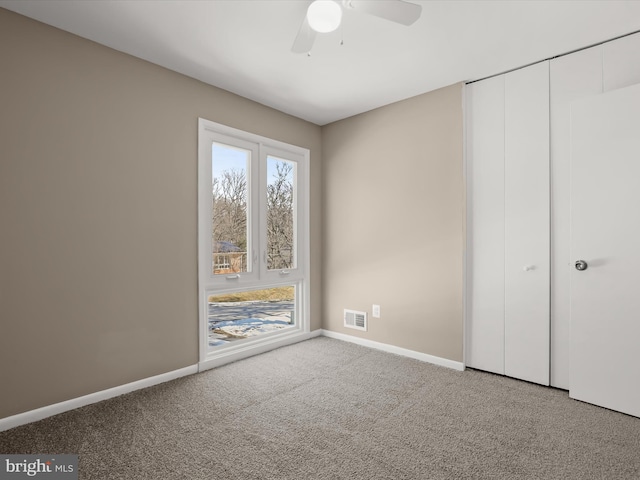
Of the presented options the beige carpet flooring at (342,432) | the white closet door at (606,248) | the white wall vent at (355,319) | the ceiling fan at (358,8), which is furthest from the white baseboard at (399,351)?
the ceiling fan at (358,8)

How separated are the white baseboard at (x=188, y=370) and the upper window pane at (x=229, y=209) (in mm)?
819

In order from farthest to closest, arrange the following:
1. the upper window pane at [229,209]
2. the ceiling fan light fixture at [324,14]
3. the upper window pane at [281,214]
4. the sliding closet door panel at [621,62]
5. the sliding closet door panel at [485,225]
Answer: the upper window pane at [281,214] → the upper window pane at [229,209] → the sliding closet door panel at [485,225] → the sliding closet door panel at [621,62] → the ceiling fan light fixture at [324,14]

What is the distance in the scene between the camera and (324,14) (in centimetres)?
172

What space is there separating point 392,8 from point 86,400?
3.06m

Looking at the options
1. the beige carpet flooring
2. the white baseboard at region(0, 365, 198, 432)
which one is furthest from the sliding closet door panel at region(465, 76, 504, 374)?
the white baseboard at region(0, 365, 198, 432)

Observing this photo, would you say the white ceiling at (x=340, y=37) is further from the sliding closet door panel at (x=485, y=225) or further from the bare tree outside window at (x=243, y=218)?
the bare tree outside window at (x=243, y=218)

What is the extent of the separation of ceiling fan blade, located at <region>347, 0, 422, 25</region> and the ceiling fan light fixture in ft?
0.37

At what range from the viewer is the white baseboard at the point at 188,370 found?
2.14 meters

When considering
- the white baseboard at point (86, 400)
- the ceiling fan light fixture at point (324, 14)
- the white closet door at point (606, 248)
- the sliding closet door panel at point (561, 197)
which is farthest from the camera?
the sliding closet door panel at point (561, 197)

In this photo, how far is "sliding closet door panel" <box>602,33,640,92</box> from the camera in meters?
2.33

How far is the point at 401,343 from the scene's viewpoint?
11.4 feet

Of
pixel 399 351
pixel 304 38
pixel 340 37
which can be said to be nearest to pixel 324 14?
pixel 304 38

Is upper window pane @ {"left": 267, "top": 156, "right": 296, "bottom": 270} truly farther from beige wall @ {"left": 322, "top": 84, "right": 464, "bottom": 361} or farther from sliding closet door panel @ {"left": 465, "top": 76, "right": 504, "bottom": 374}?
sliding closet door panel @ {"left": 465, "top": 76, "right": 504, "bottom": 374}

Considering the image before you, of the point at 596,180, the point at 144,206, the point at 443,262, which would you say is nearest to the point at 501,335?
the point at 443,262
